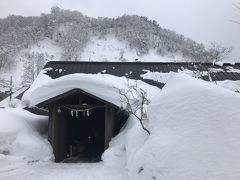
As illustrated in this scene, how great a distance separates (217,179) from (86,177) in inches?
168

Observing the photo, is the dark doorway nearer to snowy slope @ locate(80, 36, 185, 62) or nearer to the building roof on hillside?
the building roof on hillside

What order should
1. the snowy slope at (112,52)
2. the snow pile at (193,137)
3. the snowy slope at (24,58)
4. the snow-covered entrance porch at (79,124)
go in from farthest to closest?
the snowy slope at (112,52), the snowy slope at (24,58), the snow-covered entrance porch at (79,124), the snow pile at (193,137)

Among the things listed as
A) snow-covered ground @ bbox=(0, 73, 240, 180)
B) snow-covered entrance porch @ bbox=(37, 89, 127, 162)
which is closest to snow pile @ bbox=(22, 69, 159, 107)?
snow-covered entrance porch @ bbox=(37, 89, 127, 162)

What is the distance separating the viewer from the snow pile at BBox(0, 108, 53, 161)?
1048 centimetres

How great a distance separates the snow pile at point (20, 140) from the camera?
412 inches

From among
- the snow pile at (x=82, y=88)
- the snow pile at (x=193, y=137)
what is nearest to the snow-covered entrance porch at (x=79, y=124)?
the snow pile at (x=82, y=88)

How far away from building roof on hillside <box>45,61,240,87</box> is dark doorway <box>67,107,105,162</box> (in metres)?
2.37

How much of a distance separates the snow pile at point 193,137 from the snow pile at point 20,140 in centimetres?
493

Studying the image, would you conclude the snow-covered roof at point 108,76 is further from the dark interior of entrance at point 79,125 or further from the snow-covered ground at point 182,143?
the snow-covered ground at point 182,143

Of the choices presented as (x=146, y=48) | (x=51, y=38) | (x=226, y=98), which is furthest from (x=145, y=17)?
(x=226, y=98)

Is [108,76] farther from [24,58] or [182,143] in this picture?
[24,58]

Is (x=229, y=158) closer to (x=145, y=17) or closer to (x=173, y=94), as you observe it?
(x=173, y=94)

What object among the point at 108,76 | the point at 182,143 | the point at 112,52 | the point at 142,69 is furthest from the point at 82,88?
the point at 112,52

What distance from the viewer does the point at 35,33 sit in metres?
65.7
